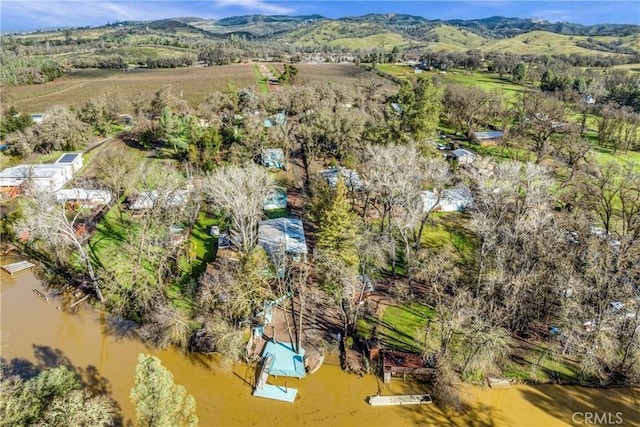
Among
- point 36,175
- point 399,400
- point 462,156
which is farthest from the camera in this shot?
point 462,156

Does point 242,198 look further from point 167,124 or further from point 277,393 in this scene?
point 167,124

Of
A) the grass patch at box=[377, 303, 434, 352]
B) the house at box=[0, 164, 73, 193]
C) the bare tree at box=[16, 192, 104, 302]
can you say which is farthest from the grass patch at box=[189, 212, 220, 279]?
the house at box=[0, 164, 73, 193]

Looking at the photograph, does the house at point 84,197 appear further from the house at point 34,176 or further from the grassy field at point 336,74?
the grassy field at point 336,74

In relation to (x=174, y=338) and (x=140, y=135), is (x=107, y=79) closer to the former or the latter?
(x=140, y=135)

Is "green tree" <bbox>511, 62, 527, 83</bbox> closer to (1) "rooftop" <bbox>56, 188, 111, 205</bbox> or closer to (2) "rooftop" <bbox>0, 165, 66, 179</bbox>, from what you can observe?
(1) "rooftop" <bbox>56, 188, 111, 205</bbox>

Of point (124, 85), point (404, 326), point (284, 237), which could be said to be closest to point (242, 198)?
point (284, 237)

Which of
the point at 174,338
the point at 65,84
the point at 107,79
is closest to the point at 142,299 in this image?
the point at 174,338

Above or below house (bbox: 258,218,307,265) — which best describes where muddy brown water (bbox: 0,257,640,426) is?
below

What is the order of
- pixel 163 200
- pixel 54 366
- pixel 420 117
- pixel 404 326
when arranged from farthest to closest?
pixel 420 117 → pixel 163 200 → pixel 404 326 → pixel 54 366
